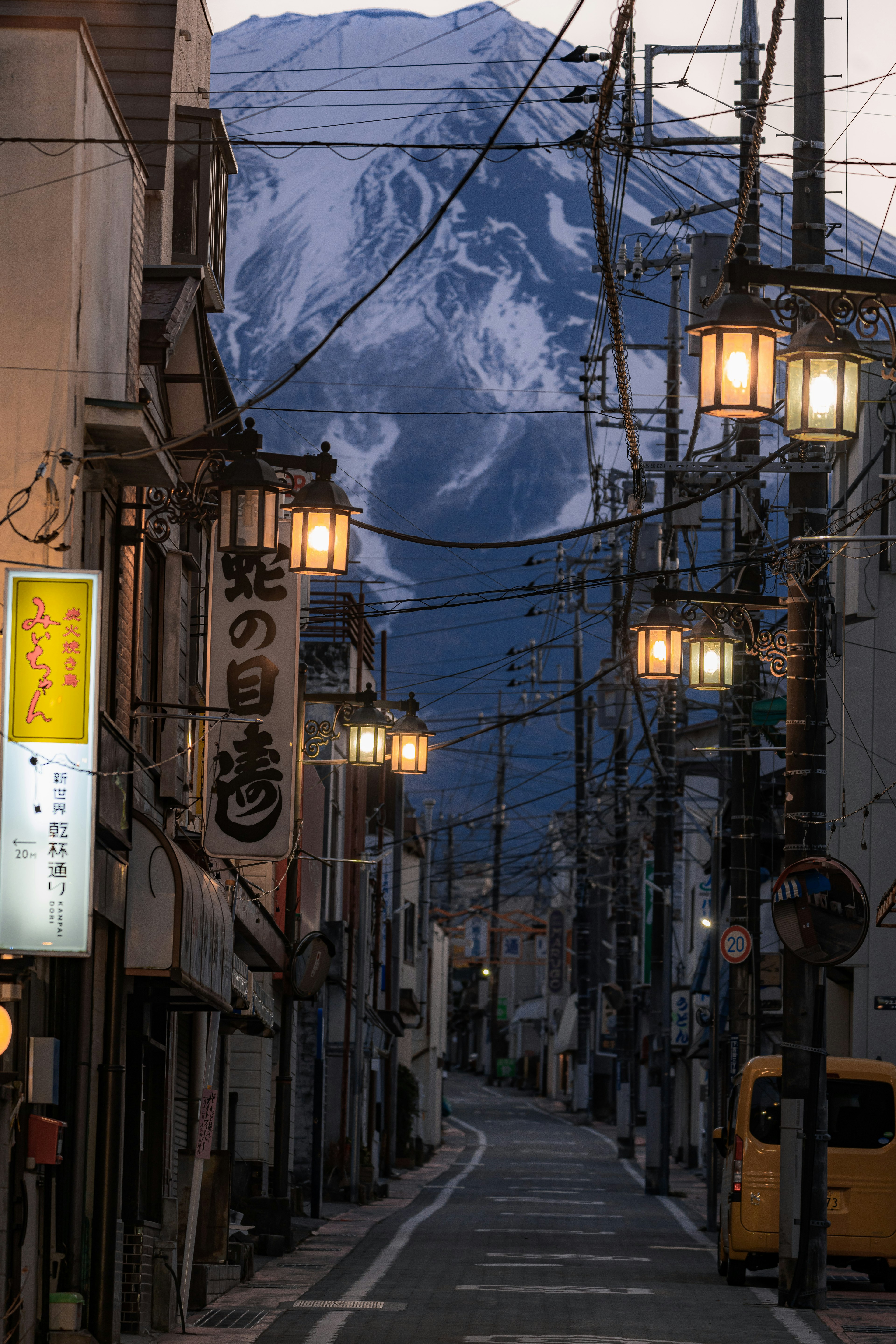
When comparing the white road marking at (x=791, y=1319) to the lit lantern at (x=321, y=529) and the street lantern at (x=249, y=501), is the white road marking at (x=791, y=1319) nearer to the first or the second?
the lit lantern at (x=321, y=529)

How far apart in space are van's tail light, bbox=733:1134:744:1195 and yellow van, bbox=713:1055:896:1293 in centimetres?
1

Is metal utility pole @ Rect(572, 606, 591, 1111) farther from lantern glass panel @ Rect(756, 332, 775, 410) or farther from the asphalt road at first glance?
lantern glass panel @ Rect(756, 332, 775, 410)

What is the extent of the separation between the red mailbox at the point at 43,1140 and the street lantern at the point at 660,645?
36.2ft

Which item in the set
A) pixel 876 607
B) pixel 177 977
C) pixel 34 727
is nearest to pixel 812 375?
pixel 34 727

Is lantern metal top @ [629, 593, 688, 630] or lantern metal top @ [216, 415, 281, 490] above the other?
lantern metal top @ [216, 415, 281, 490]

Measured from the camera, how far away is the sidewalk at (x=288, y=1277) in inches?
613

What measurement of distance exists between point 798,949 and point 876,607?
13398 millimetres

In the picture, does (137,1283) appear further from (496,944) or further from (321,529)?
(496,944)

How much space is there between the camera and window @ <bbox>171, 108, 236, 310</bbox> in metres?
21.3

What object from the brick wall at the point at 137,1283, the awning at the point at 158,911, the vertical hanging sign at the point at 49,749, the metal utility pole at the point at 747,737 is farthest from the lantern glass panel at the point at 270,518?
the metal utility pole at the point at 747,737

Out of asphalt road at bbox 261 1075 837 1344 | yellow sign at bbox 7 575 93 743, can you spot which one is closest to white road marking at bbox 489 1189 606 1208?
asphalt road at bbox 261 1075 837 1344

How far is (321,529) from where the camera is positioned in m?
16.1

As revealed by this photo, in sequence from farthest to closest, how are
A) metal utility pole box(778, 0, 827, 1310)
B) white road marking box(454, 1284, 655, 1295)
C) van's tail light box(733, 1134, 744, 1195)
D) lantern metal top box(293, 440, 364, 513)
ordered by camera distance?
van's tail light box(733, 1134, 744, 1195) → white road marking box(454, 1284, 655, 1295) → metal utility pole box(778, 0, 827, 1310) → lantern metal top box(293, 440, 364, 513)

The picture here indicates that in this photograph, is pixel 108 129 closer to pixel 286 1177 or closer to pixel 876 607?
pixel 286 1177
